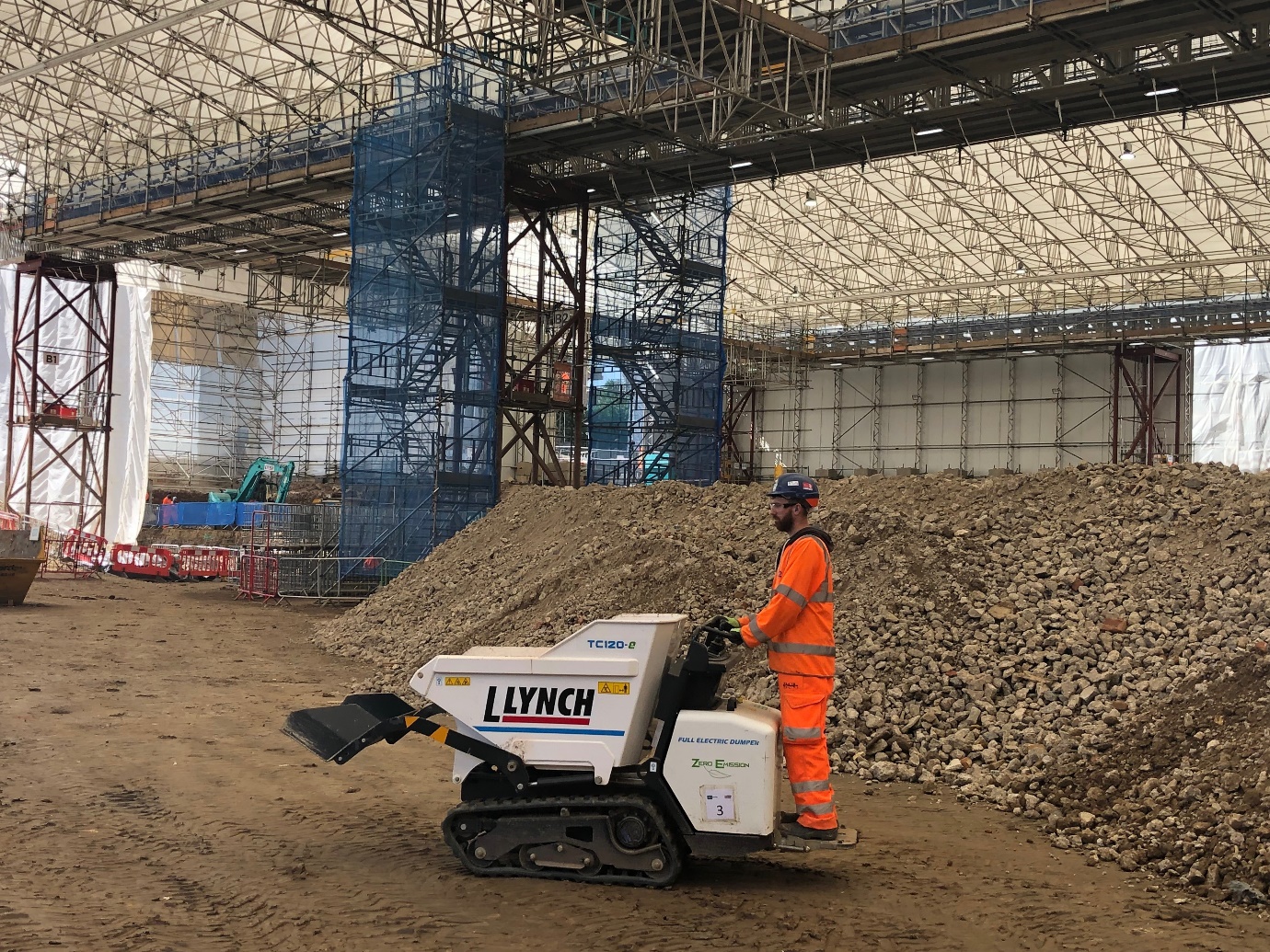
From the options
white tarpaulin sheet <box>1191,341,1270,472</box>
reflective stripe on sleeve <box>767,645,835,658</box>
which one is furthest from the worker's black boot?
white tarpaulin sheet <box>1191,341,1270,472</box>

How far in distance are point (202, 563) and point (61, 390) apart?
1138cm

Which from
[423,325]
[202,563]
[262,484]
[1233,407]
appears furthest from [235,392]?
[1233,407]

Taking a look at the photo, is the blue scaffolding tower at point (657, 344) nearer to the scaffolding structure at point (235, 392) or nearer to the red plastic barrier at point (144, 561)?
the red plastic barrier at point (144, 561)

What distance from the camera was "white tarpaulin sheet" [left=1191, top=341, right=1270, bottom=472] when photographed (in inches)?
1494

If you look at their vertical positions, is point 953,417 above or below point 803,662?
above

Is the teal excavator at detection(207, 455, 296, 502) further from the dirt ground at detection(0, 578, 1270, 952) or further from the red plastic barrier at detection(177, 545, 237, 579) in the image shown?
the dirt ground at detection(0, 578, 1270, 952)

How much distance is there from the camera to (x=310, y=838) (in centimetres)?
711

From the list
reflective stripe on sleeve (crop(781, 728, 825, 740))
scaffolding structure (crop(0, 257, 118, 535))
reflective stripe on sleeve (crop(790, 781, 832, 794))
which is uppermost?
scaffolding structure (crop(0, 257, 118, 535))

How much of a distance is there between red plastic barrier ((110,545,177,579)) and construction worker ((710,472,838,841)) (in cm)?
2628

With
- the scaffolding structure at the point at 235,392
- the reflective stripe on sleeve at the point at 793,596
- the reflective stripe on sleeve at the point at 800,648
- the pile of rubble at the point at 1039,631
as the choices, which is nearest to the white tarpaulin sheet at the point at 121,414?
the scaffolding structure at the point at 235,392

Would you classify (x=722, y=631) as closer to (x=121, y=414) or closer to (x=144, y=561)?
(x=144, y=561)

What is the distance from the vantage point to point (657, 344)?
28.0 meters

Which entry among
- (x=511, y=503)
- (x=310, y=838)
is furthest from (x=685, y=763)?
(x=511, y=503)

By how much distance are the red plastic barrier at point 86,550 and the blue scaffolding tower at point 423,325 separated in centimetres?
1084
